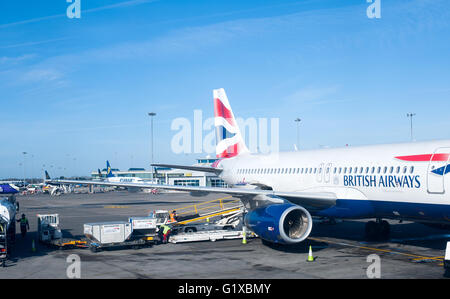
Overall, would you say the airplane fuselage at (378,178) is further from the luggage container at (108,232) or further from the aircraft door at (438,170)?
the luggage container at (108,232)

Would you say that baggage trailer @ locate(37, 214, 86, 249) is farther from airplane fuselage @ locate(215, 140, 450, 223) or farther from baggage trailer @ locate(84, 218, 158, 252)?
Answer: airplane fuselage @ locate(215, 140, 450, 223)

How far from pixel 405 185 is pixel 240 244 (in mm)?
8221

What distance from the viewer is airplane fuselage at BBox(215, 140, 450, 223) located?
16.6 m

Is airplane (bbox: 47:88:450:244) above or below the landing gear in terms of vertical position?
above

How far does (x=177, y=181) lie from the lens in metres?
90.6

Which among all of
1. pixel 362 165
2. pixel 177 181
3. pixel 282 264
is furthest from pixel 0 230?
pixel 177 181

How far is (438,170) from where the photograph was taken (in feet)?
53.8

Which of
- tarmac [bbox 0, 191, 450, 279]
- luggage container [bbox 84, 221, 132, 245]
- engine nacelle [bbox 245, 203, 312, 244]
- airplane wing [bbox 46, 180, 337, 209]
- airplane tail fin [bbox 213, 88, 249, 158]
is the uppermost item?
airplane tail fin [bbox 213, 88, 249, 158]

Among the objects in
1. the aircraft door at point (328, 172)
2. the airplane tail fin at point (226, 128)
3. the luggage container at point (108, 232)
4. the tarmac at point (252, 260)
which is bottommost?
the tarmac at point (252, 260)

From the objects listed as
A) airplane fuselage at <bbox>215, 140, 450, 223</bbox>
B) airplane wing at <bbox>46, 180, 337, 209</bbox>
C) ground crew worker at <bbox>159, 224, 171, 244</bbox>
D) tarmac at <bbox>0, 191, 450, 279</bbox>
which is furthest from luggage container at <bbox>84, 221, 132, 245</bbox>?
airplane fuselage at <bbox>215, 140, 450, 223</bbox>

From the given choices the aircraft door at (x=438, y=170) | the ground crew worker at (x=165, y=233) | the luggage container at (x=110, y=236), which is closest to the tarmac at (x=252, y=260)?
the luggage container at (x=110, y=236)

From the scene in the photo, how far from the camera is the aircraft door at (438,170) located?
53.3 ft
